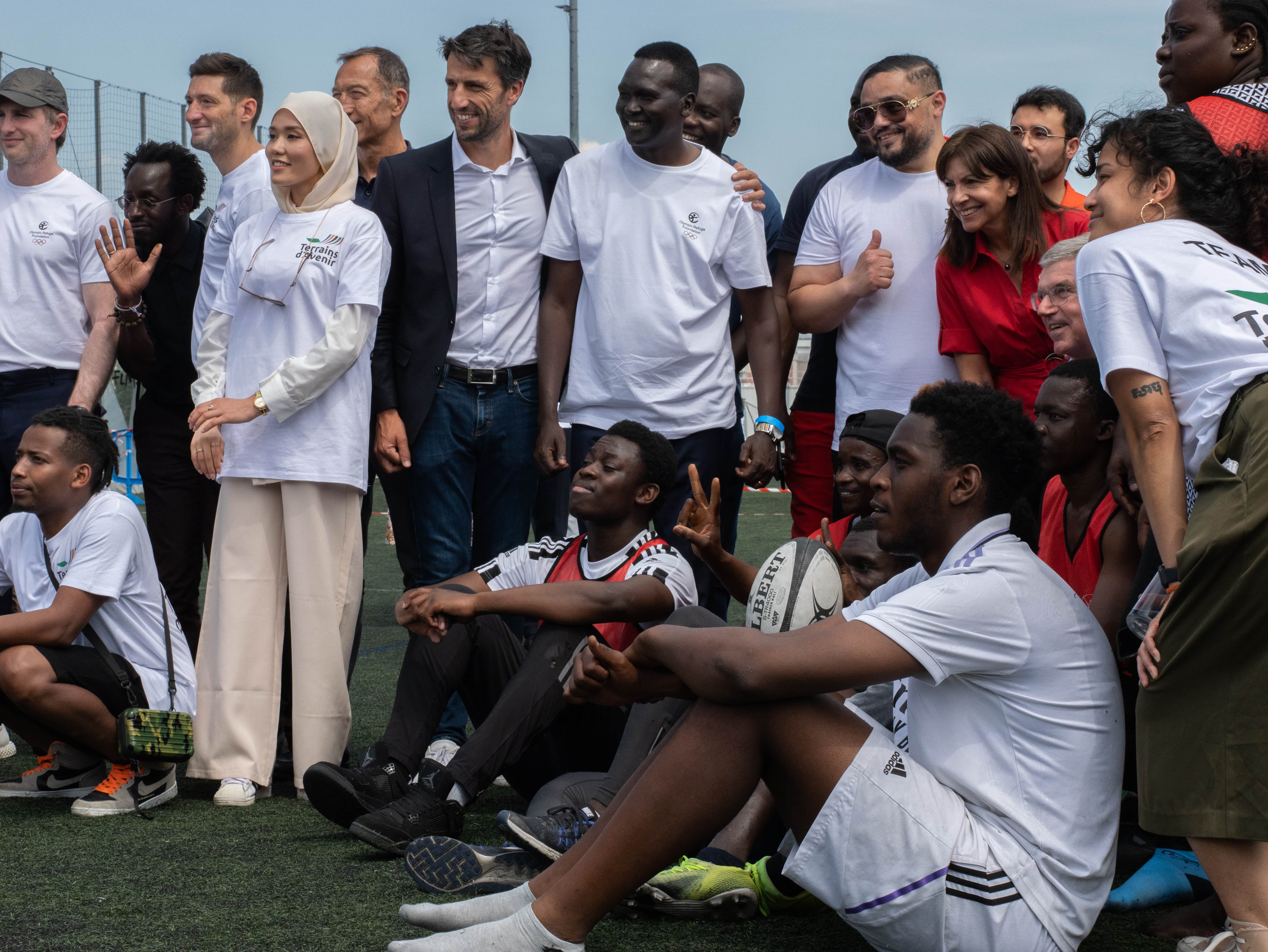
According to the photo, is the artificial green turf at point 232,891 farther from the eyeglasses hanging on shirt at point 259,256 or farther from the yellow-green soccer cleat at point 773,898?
the eyeglasses hanging on shirt at point 259,256

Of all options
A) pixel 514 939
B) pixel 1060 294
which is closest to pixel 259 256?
pixel 1060 294

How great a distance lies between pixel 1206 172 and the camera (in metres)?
3.02

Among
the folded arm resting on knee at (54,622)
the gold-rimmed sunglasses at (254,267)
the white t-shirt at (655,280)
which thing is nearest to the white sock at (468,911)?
the folded arm resting on knee at (54,622)

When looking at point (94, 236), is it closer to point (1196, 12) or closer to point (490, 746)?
point (490, 746)

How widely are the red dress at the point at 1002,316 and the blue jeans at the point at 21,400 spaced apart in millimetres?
3624

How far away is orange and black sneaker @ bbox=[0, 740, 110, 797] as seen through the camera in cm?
476

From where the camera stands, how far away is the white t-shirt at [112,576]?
474cm

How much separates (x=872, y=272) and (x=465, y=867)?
8.51 feet

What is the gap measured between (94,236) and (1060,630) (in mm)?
4563

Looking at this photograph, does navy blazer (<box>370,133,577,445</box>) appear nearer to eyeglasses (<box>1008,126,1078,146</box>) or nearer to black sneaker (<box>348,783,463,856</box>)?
black sneaker (<box>348,783,463,856</box>)

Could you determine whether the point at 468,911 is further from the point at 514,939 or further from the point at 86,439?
the point at 86,439

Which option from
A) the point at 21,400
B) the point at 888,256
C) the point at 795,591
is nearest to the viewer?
the point at 795,591

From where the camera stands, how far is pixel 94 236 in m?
5.74

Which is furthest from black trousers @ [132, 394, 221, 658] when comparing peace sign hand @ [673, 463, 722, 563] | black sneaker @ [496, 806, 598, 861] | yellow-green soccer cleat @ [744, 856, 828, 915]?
yellow-green soccer cleat @ [744, 856, 828, 915]
